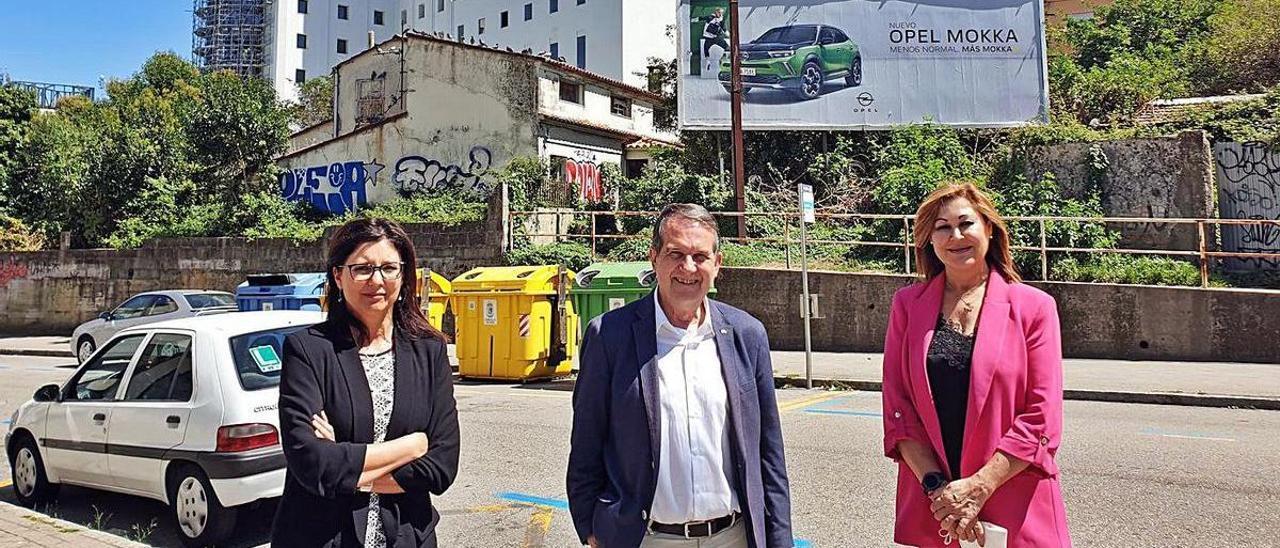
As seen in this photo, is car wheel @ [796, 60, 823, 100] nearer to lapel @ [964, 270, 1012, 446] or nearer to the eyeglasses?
lapel @ [964, 270, 1012, 446]

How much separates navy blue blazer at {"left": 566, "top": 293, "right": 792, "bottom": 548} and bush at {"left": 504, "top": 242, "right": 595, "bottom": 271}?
644 inches

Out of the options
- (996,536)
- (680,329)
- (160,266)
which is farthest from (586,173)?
(996,536)

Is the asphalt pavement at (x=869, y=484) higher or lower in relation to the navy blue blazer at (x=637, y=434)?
lower

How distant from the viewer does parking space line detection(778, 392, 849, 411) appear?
10680mm

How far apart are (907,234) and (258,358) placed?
13.5 metres

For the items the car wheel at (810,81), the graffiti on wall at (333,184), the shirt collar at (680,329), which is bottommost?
the shirt collar at (680,329)

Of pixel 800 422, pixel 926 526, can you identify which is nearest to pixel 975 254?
pixel 926 526

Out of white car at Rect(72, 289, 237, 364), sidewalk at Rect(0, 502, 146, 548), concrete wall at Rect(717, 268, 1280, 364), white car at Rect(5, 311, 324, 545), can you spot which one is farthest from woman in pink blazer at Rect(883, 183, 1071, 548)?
white car at Rect(72, 289, 237, 364)

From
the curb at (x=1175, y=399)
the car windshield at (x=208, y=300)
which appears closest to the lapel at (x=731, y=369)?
the curb at (x=1175, y=399)

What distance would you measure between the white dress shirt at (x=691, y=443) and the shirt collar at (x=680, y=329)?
0.26ft

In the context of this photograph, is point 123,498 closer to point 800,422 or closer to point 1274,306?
point 800,422

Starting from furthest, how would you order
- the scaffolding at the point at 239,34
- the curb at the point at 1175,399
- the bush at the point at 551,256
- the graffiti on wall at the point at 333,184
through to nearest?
the scaffolding at the point at 239,34, the graffiti on wall at the point at 333,184, the bush at the point at 551,256, the curb at the point at 1175,399

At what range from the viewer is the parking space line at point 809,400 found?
1068cm

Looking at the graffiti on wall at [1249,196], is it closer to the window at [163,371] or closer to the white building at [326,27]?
the window at [163,371]
